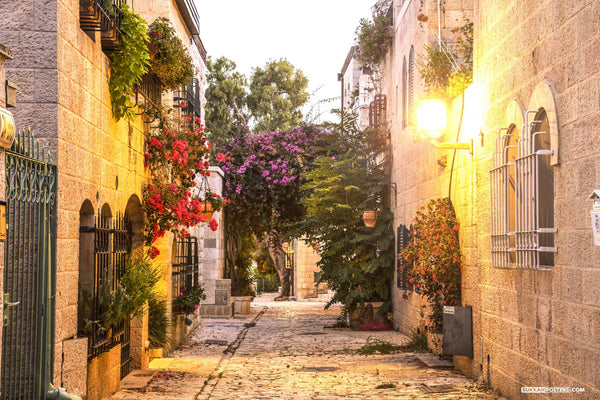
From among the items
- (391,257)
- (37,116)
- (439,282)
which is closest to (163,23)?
(37,116)

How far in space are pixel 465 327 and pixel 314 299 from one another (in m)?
21.5

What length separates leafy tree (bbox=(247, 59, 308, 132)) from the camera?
41.3m

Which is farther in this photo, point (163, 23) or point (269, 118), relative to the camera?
point (269, 118)

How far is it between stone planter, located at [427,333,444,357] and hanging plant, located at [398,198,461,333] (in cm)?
15

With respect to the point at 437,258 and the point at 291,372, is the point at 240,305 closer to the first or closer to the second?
the point at 291,372

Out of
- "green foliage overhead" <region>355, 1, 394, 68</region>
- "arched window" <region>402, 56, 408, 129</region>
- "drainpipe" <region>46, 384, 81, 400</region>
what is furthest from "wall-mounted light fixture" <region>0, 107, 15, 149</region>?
"green foliage overhead" <region>355, 1, 394, 68</region>

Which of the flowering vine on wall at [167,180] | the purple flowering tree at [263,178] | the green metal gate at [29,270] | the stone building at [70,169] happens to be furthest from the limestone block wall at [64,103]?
the purple flowering tree at [263,178]

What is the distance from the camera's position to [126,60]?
852 centimetres

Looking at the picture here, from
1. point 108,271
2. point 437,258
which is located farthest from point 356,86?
point 108,271

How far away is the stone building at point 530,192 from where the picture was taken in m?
6.04

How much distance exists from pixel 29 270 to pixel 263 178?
16484mm

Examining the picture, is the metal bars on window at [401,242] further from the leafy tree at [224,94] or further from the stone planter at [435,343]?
the leafy tree at [224,94]

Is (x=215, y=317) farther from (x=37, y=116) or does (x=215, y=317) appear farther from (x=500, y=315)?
(x=37, y=116)

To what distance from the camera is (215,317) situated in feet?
67.7
